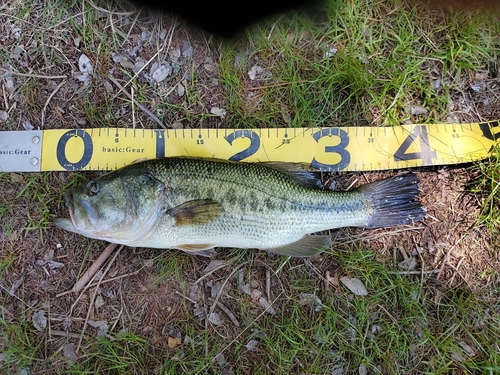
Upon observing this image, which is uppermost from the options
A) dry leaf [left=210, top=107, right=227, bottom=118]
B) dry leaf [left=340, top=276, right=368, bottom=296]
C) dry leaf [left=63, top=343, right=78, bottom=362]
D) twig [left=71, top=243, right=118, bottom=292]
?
dry leaf [left=210, top=107, right=227, bottom=118]

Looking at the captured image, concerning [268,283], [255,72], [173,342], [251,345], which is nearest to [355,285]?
[268,283]

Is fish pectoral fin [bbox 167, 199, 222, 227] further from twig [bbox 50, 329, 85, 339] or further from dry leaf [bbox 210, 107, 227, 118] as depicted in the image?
twig [bbox 50, 329, 85, 339]

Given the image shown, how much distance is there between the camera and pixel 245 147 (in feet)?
11.9

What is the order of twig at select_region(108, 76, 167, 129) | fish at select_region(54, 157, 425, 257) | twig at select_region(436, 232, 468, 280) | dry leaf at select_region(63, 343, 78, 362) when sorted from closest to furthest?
fish at select_region(54, 157, 425, 257)
dry leaf at select_region(63, 343, 78, 362)
twig at select_region(436, 232, 468, 280)
twig at select_region(108, 76, 167, 129)

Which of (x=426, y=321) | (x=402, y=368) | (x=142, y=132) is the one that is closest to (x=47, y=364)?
(x=142, y=132)

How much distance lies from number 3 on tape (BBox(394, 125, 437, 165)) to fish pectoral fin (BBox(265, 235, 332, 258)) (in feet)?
3.59

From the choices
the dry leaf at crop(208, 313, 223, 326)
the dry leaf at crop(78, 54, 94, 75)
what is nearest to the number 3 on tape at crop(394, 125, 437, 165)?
the dry leaf at crop(208, 313, 223, 326)

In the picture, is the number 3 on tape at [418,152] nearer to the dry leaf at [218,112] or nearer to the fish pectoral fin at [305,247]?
the fish pectoral fin at [305,247]

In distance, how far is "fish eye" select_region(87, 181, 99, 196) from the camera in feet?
9.87

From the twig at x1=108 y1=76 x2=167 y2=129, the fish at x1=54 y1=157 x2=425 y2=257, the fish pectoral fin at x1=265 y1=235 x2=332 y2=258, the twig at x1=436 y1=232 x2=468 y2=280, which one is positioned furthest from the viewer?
the twig at x1=108 y1=76 x2=167 y2=129

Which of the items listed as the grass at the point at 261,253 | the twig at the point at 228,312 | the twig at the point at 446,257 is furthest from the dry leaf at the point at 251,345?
the twig at the point at 446,257

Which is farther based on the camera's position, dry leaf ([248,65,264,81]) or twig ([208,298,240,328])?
dry leaf ([248,65,264,81])

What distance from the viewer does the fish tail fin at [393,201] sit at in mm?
3361

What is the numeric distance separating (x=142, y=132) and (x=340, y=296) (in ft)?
8.05
